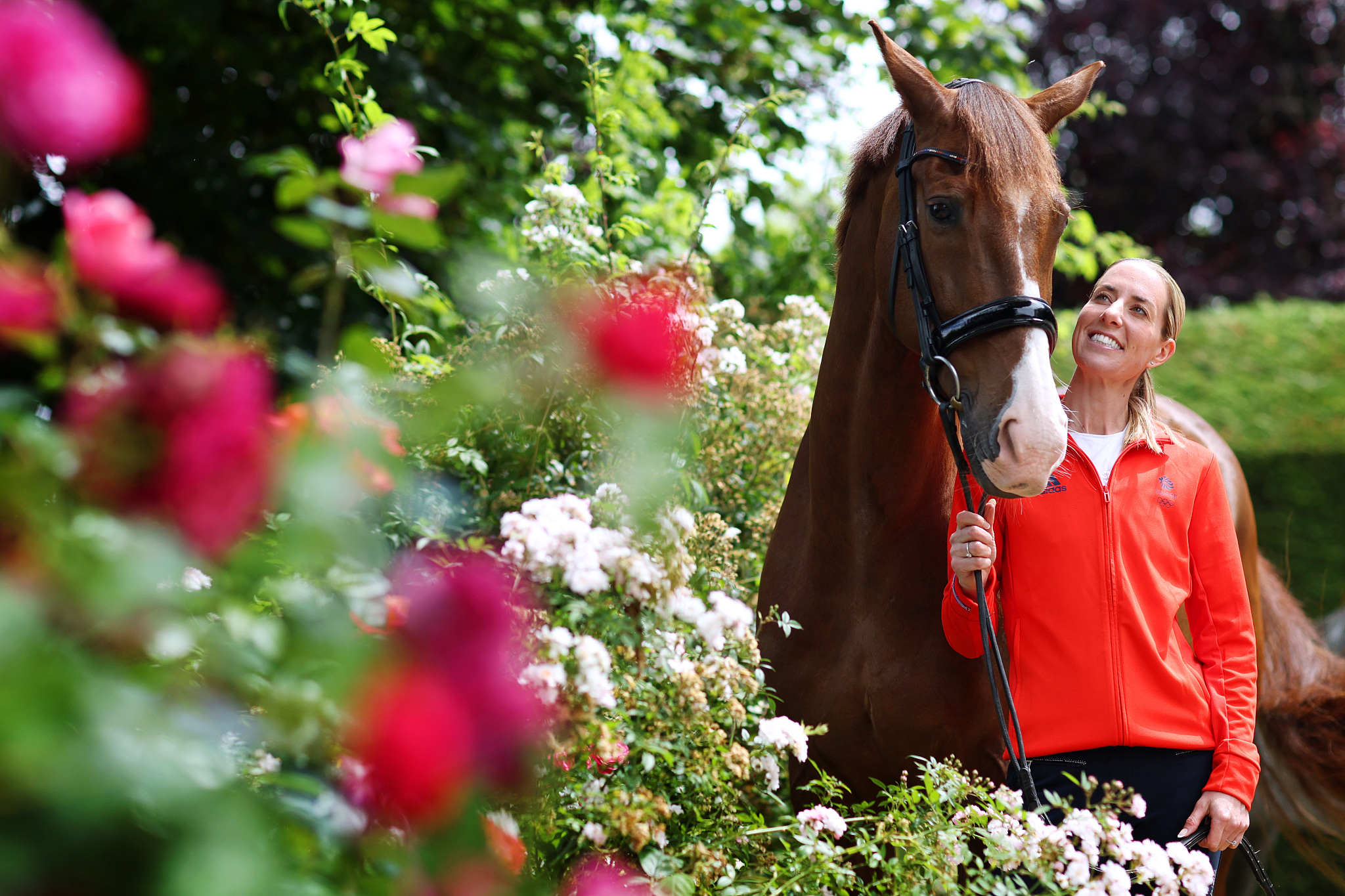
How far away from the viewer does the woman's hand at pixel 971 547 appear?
1850mm

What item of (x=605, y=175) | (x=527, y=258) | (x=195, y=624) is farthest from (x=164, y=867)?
(x=605, y=175)

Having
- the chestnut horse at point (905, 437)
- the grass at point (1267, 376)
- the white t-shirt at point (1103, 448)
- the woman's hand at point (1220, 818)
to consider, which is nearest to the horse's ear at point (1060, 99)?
the chestnut horse at point (905, 437)

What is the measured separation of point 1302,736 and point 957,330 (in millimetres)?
2622

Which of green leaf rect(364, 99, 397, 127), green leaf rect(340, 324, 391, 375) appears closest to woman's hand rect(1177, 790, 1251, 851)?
green leaf rect(340, 324, 391, 375)

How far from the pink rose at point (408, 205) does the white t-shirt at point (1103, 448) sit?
1.67 m

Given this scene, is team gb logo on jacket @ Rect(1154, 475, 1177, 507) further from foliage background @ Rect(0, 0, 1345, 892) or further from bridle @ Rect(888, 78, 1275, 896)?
foliage background @ Rect(0, 0, 1345, 892)

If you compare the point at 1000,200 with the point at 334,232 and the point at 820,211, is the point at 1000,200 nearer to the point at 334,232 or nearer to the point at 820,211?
the point at 334,232

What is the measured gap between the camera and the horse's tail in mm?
3242

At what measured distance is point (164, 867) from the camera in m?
0.57

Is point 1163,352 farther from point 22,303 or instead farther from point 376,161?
point 22,303

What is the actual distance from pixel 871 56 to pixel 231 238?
10.9 ft

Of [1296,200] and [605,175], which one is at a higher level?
[1296,200]

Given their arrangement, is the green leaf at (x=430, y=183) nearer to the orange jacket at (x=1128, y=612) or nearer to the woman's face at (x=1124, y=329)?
the orange jacket at (x=1128, y=612)

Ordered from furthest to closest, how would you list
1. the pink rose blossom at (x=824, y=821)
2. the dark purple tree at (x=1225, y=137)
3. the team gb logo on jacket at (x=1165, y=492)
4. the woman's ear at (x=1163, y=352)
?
1. the dark purple tree at (x=1225, y=137)
2. the woman's ear at (x=1163, y=352)
3. the team gb logo on jacket at (x=1165, y=492)
4. the pink rose blossom at (x=824, y=821)
